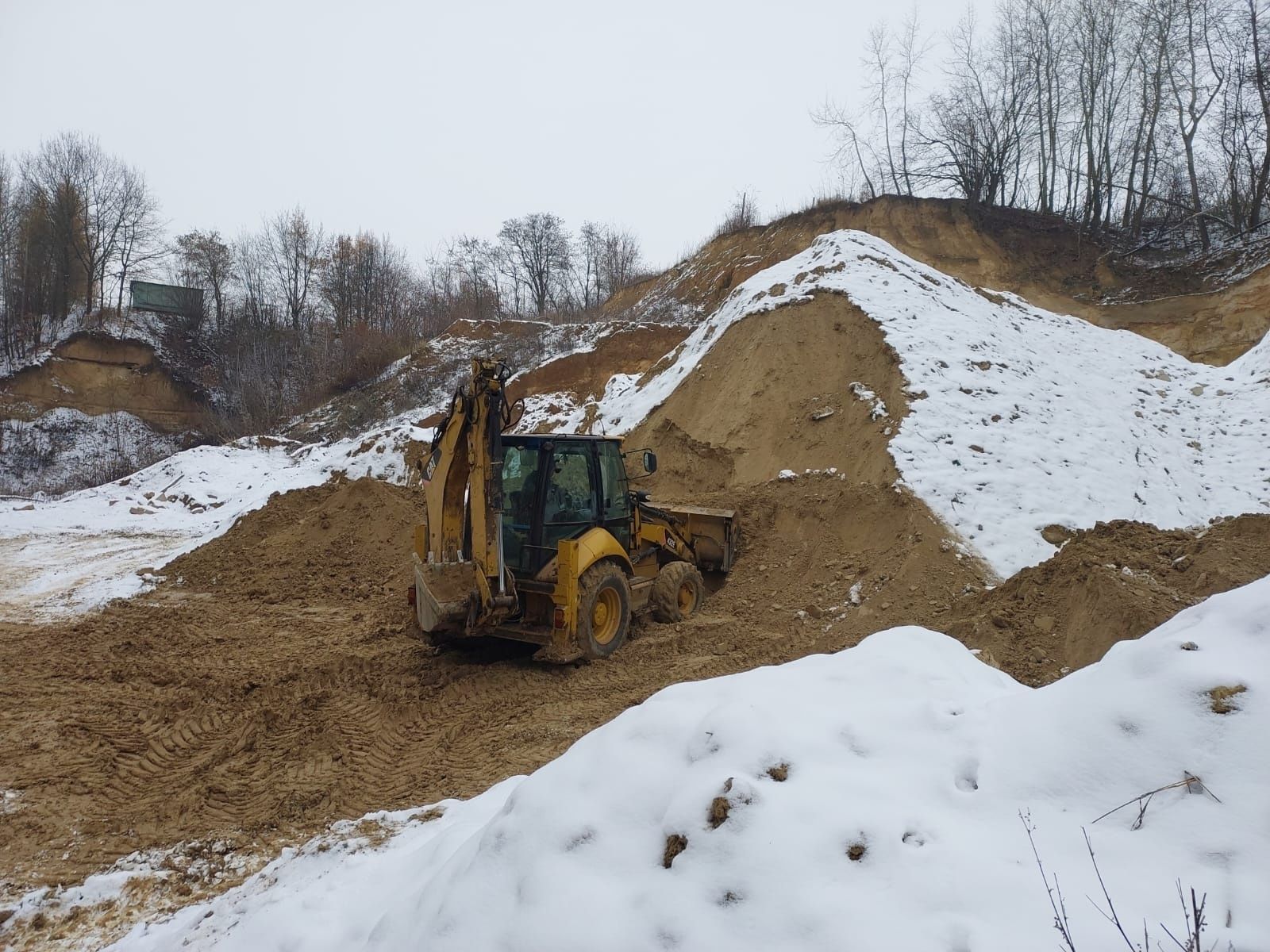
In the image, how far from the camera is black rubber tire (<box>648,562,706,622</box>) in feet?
25.5

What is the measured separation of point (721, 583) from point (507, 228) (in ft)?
129

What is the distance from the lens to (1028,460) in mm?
9562

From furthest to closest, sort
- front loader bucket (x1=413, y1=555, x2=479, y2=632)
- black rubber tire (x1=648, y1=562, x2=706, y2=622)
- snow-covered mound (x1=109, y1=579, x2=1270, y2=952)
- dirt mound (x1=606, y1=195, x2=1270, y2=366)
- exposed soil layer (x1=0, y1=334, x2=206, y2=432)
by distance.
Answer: exposed soil layer (x1=0, y1=334, x2=206, y2=432)
dirt mound (x1=606, y1=195, x2=1270, y2=366)
black rubber tire (x1=648, y1=562, x2=706, y2=622)
front loader bucket (x1=413, y1=555, x2=479, y2=632)
snow-covered mound (x1=109, y1=579, x2=1270, y2=952)

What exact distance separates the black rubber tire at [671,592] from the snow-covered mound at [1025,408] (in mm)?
3195

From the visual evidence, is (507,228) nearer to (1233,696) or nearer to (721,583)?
(721,583)

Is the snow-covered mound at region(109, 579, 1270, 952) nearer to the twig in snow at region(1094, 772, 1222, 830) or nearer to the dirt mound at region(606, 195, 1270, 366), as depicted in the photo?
the twig in snow at region(1094, 772, 1222, 830)

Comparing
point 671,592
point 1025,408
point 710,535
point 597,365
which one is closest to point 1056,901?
point 671,592

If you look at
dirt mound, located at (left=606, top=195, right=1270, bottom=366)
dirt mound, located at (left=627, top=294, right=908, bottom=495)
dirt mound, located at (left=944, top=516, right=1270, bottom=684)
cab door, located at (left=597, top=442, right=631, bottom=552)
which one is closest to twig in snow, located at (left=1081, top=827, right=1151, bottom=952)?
dirt mound, located at (left=944, top=516, right=1270, bottom=684)

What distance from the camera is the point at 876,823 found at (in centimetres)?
222

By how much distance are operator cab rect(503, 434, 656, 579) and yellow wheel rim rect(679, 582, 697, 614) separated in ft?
5.33

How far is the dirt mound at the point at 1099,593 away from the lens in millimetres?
6000

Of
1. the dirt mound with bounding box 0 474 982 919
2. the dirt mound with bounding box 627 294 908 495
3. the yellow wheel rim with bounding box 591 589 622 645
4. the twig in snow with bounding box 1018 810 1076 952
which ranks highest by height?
the dirt mound with bounding box 627 294 908 495

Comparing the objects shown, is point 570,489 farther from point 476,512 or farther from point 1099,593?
point 1099,593

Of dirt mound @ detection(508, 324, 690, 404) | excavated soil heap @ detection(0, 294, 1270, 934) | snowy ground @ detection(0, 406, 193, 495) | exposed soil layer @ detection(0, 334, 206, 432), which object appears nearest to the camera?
excavated soil heap @ detection(0, 294, 1270, 934)
